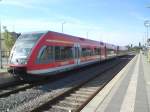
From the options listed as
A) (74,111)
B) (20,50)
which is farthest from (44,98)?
(20,50)

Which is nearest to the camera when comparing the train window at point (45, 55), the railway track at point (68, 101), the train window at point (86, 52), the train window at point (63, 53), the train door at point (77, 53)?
the railway track at point (68, 101)

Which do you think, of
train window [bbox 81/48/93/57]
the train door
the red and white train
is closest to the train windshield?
the red and white train

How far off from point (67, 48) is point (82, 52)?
5.46 metres

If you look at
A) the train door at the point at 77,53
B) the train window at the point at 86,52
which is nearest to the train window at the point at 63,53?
the train door at the point at 77,53

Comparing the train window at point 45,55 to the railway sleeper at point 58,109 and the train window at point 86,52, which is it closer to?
the railway sleeper at point 58,109

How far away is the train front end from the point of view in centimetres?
1553

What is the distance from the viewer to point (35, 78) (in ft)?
54.2

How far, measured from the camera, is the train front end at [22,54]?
15531 millimetres

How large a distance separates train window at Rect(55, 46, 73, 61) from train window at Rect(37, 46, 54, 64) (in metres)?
0.96

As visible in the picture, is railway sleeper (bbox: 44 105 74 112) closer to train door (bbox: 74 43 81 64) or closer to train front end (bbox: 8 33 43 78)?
train front end (bbox: 8 33 43 78)

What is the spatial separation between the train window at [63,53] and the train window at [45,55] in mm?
961

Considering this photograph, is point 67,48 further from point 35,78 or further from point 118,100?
point 118,100

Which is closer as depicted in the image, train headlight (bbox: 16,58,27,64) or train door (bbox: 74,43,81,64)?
train headlight (bbox: 16,58,27,64)

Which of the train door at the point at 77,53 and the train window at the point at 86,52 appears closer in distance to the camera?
the train door at the point at 77,53
